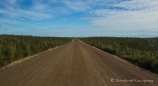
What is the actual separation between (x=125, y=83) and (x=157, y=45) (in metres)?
15.0

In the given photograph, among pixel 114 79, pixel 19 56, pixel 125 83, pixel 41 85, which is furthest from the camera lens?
pixel 19 56

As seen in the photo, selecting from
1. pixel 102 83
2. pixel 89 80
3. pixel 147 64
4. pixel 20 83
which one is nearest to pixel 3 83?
pixel 20 83

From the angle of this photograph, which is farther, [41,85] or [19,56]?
[19,56]

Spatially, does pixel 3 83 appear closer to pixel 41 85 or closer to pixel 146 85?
pixel 41 85

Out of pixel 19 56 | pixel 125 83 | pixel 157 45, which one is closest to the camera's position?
pixel 125 83

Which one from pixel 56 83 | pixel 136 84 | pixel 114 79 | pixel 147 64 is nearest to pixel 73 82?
pixel 56 83

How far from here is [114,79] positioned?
738cm

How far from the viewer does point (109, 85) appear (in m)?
6.44

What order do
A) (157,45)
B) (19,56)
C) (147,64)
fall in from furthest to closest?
(157,45) < (19,56) < (147,64)

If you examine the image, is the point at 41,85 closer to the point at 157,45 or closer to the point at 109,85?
the point at 109,85

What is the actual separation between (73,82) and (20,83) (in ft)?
7.06

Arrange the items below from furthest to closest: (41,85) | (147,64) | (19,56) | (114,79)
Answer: (19,56)
(147,64)
(114,79)
(41,85)

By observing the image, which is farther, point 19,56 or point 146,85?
point 19,56

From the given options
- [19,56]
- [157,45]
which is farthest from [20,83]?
[157,45]
